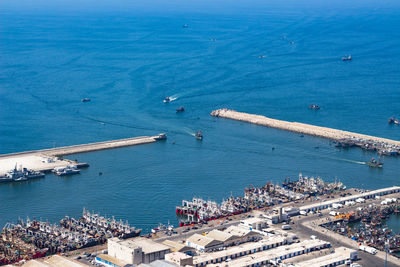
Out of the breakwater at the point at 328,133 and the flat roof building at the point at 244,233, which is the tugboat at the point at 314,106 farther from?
the flat roof building at the point at 244,233

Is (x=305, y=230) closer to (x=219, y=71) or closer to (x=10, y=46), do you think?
(x=219, y=71)

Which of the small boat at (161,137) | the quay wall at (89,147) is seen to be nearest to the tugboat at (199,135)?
the small boat at (161,137)

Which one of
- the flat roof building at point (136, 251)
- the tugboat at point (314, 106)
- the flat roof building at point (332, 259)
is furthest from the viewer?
the tugboat at point (314, 106)

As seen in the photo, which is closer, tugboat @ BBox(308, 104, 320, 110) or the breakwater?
the breakwater

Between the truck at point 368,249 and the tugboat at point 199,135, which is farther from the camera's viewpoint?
the tugboat at point 199,135

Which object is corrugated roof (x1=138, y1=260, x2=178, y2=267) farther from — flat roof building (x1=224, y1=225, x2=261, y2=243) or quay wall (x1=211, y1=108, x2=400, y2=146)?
quay wall (x1=211, y1=108, x2=400, y2=146)

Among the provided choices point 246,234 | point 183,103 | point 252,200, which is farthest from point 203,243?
point 183,103

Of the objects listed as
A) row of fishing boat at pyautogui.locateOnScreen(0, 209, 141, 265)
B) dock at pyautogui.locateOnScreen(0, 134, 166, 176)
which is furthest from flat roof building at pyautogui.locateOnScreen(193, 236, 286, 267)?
dock at pyautogui.locateOnScreen(0, 134, 166, 176)

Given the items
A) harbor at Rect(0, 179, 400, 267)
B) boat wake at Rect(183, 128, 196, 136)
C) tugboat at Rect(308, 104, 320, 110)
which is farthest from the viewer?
tugboat at Rect(308, 104, 320, 110)
